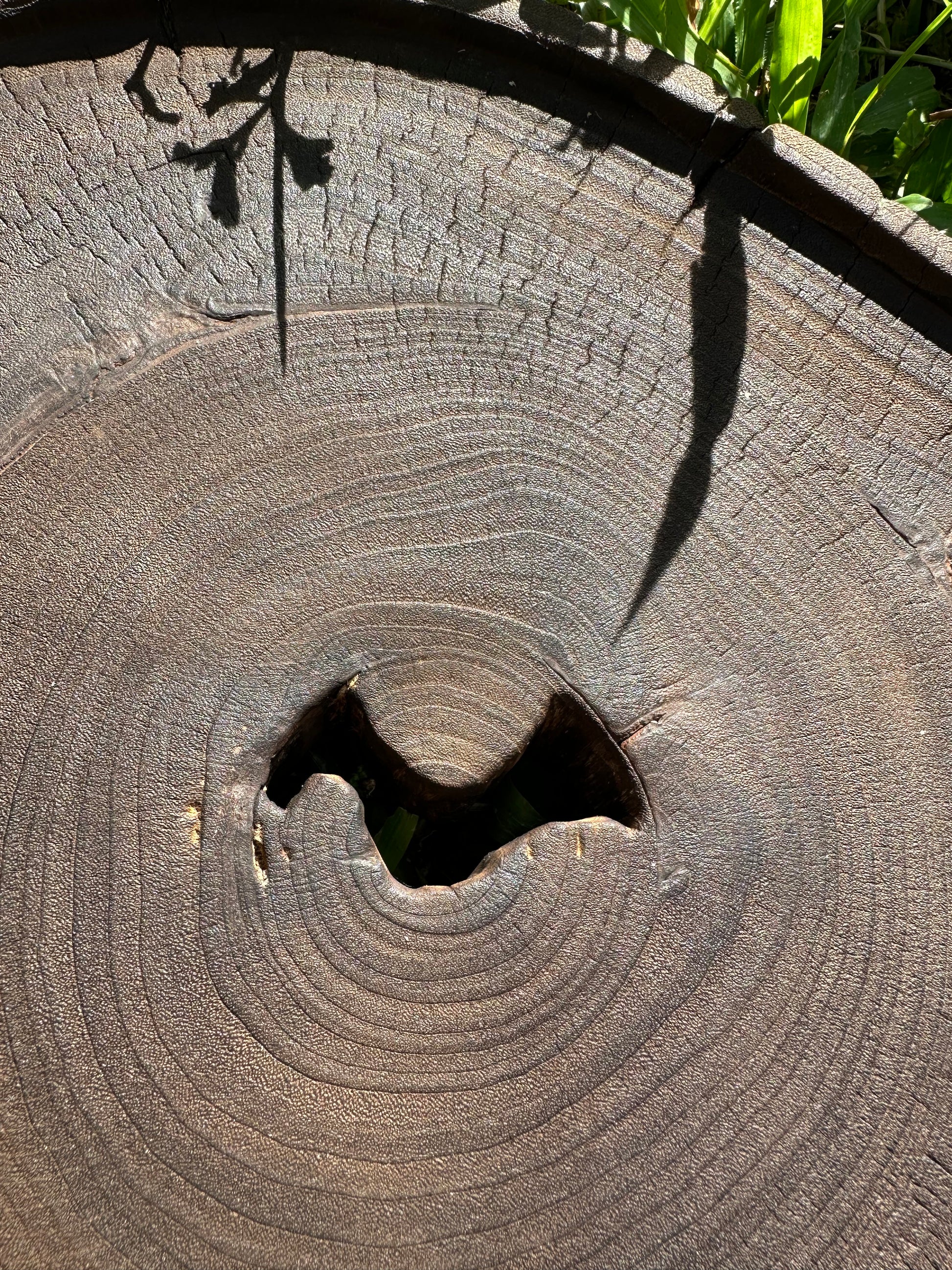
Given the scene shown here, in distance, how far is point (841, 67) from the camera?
179 centimetres

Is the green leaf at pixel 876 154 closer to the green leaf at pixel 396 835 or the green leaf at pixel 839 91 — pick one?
the green leaf at pixel 839 91

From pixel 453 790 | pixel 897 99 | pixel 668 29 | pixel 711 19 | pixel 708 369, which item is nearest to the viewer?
pixel 453 790

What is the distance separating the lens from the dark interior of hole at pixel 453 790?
1155 millimetres

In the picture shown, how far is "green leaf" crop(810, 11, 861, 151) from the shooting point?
1787mm

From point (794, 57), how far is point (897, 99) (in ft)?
1.46

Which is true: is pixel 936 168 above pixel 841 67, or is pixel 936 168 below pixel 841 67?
below

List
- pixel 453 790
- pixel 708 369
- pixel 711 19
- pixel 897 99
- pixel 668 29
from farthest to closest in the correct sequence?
pixel 897 99, pixel 711 19, pixel 668 29, pixel 708 369, pixel 453 790

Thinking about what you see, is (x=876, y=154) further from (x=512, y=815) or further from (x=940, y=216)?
(x=512, y=815)

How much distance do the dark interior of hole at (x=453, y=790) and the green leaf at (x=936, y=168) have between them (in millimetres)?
1541

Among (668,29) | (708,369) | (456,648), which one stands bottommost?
(456,648)

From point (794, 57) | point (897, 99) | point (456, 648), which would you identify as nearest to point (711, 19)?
point (794, 57)

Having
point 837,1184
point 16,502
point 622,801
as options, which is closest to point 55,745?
point 16,502

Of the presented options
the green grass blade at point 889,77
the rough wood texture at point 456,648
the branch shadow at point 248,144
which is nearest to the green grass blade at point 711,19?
the green grass blade at point 889,77

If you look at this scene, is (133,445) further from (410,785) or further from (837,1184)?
(837,1184)
